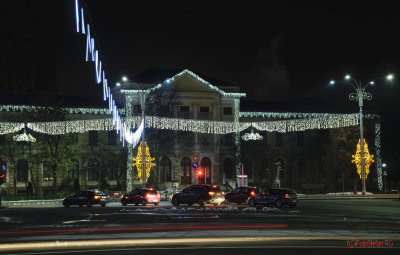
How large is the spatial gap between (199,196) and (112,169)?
35.4 metres

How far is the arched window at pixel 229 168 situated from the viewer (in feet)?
259

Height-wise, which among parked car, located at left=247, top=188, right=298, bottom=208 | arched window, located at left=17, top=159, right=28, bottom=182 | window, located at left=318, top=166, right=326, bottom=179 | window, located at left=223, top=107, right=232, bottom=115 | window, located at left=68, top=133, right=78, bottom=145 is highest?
window, located at left=223, top=107, right=232, bottom=115

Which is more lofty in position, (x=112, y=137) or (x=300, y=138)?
(x=112, y=137)

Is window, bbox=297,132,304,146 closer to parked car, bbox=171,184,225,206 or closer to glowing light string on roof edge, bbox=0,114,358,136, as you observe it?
glowing light string on roof edge, bbox=0,114,358,136

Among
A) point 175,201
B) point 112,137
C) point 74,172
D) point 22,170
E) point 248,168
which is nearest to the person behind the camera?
point 175,201

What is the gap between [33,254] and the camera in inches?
556

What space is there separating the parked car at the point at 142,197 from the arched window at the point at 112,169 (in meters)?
25.5

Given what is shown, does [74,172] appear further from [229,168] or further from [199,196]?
[199,196]

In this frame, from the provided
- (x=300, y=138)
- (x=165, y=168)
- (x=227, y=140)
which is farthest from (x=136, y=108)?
(x=300, y=138)

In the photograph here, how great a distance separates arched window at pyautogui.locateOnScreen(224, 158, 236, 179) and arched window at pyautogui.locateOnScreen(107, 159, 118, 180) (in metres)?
15.4

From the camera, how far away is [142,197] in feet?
141

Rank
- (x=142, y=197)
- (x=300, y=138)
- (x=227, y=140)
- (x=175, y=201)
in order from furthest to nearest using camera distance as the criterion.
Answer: (x=300, y=138), (x=227, y=140), (x=142, y=197), (x=175, y=201)

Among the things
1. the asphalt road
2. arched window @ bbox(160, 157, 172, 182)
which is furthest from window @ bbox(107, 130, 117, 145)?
the asphalt road

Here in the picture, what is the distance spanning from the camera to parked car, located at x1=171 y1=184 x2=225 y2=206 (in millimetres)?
39281
